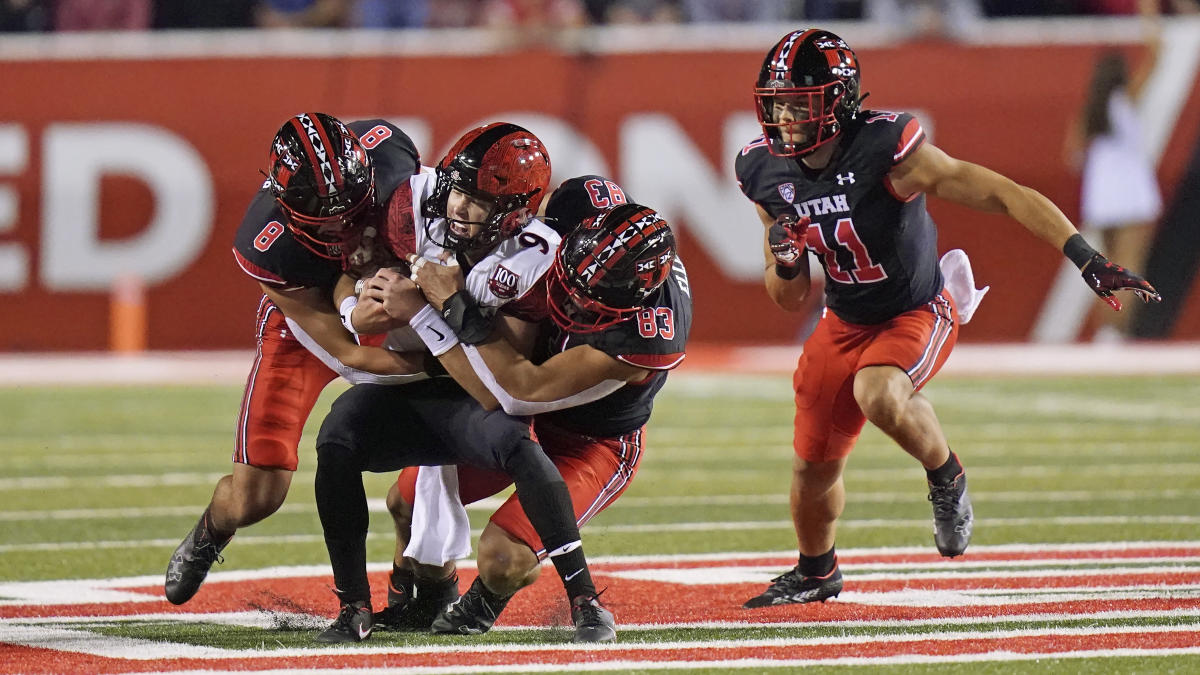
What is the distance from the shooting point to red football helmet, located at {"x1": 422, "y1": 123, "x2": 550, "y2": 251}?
471 cm

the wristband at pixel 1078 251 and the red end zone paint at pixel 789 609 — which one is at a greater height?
the wristband at pixel 1078 251

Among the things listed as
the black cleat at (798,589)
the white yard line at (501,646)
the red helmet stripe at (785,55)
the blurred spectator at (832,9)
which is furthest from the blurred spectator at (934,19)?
the white yard line at (501,646)

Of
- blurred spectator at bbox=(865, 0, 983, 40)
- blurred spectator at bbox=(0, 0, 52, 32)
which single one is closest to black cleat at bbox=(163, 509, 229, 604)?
blurred spectator at bbox=(0, 0, 52, 32)

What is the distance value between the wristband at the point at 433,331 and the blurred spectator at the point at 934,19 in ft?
33.0

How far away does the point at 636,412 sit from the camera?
16.6 feet

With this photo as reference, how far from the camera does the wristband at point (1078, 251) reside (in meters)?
5.05

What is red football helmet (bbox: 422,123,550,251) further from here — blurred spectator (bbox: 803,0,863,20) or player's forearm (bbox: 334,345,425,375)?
blurred spectator (bbox: 803,0,863,20)

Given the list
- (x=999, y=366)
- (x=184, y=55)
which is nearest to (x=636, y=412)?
(x=999, y=366)

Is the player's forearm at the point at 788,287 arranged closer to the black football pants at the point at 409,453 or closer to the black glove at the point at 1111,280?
the black glove at the point at 1111,280

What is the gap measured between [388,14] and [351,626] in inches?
396

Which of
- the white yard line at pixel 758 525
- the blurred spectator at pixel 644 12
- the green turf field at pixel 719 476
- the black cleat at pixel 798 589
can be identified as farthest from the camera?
the blurred spectator at pixel 644 12

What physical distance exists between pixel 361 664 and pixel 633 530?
2.82 m

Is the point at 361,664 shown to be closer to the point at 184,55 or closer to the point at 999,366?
the point at 999,366

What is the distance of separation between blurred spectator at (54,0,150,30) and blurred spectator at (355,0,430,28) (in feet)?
5.32
